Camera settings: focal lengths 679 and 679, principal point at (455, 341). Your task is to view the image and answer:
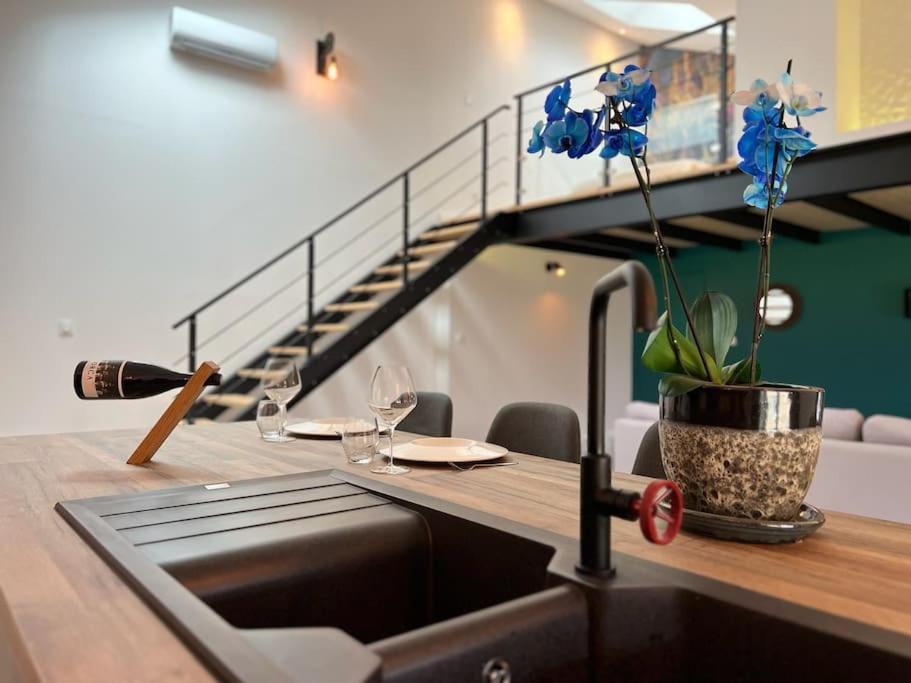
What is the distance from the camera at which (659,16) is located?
7957 mm

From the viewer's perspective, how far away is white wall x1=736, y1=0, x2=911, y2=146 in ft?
12.1

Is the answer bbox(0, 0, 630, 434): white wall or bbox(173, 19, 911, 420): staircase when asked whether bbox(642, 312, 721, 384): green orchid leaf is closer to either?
bbox(173, 19, 911, 420): staircase

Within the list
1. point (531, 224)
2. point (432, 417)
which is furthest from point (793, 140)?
point (531, 224)

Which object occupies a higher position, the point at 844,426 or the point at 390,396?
the point at 390,396

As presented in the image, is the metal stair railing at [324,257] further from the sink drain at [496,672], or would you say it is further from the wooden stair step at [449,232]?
the sink drain at [496,672]

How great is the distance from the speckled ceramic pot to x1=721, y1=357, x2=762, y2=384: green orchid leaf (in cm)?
7

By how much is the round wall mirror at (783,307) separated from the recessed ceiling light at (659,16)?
11.2 feet

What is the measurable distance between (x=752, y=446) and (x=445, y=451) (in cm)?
75

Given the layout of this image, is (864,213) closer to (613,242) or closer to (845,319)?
(845,319)

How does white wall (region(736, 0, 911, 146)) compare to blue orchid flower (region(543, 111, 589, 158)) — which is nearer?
blue orchid flower (region(543, 111, 589, 158))

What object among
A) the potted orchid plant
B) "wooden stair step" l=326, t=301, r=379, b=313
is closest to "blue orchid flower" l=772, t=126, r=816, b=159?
the potted orchid plant

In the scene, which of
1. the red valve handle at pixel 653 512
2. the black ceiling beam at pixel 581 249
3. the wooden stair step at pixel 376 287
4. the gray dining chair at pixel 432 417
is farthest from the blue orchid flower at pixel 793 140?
the black ceiling beam at pixel 581 249

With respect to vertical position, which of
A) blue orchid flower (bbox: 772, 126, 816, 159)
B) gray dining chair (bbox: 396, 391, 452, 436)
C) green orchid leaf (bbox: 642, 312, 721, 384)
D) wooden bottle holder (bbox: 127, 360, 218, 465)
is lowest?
gray dining chair (bbox: 396, 391, 452, 436)

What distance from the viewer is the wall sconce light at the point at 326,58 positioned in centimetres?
553
